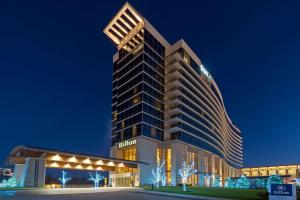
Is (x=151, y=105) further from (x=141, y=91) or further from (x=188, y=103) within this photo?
(x=188, y=103)

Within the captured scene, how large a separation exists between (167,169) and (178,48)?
35.7m

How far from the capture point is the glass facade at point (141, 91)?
8388cm

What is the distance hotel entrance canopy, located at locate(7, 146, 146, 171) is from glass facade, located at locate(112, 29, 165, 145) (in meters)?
11.9

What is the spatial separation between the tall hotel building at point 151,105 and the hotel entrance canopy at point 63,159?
846 centimetres

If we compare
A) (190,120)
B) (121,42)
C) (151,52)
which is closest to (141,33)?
(151,52)

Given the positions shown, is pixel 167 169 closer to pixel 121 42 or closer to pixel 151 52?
pixel 151 52

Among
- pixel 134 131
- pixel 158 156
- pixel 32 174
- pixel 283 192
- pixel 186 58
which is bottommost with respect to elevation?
pixel 32 174

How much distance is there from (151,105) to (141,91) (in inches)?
198

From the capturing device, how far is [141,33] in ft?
288

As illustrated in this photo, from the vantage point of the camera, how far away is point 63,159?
59.2 metres

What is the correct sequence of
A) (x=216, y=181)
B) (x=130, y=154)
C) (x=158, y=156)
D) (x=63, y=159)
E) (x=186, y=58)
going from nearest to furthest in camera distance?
(x=63, y=159), (x=130, y=154), (x=158, y=156), (x=186, y=58), (x=216, y=181)

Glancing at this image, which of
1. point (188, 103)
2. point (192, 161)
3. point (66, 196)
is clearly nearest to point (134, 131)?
point (188, 103)

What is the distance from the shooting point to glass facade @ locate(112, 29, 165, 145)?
8388 cm

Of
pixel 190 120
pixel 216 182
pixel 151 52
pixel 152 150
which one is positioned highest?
pixel 151 52
